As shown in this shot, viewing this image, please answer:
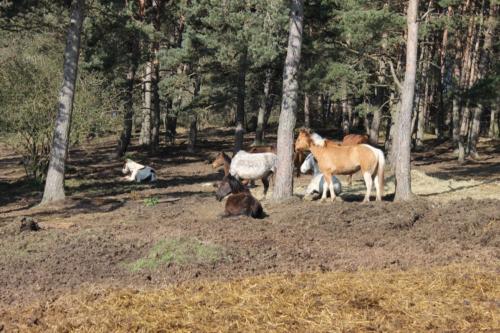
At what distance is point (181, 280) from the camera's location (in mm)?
8281

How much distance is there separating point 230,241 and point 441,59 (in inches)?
1332

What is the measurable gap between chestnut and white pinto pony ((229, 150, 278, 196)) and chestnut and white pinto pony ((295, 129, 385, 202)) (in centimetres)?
190

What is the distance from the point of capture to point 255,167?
17.7 meters

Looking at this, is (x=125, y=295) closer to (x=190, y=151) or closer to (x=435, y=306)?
(x=435, y=306)

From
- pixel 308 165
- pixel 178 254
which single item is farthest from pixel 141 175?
pixel 178 254

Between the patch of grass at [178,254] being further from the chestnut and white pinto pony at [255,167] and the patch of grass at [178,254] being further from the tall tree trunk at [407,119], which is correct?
the chestnut and white pinto pony at [255,167]

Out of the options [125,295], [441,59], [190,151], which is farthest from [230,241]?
[441,59]

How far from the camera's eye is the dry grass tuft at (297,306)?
5645 mm

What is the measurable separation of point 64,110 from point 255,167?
595 cm

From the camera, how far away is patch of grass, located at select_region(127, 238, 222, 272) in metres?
9.37

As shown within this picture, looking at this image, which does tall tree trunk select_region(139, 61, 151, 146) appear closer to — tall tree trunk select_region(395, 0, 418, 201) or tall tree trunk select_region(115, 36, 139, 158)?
tall tree trunk select_region(115, 36, 139, 158)

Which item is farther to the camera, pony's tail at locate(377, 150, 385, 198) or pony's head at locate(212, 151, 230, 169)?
pony's head at locate(212, 151, 230, 169)

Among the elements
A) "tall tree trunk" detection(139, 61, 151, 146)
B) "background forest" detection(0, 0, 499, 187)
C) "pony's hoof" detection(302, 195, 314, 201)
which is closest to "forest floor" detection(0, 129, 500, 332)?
"pony's hoof" detection(302, 195, 314, 201)

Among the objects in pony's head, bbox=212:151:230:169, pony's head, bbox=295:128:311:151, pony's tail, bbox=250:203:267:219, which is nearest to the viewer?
pony's tail, bbox=250:203:267:219
